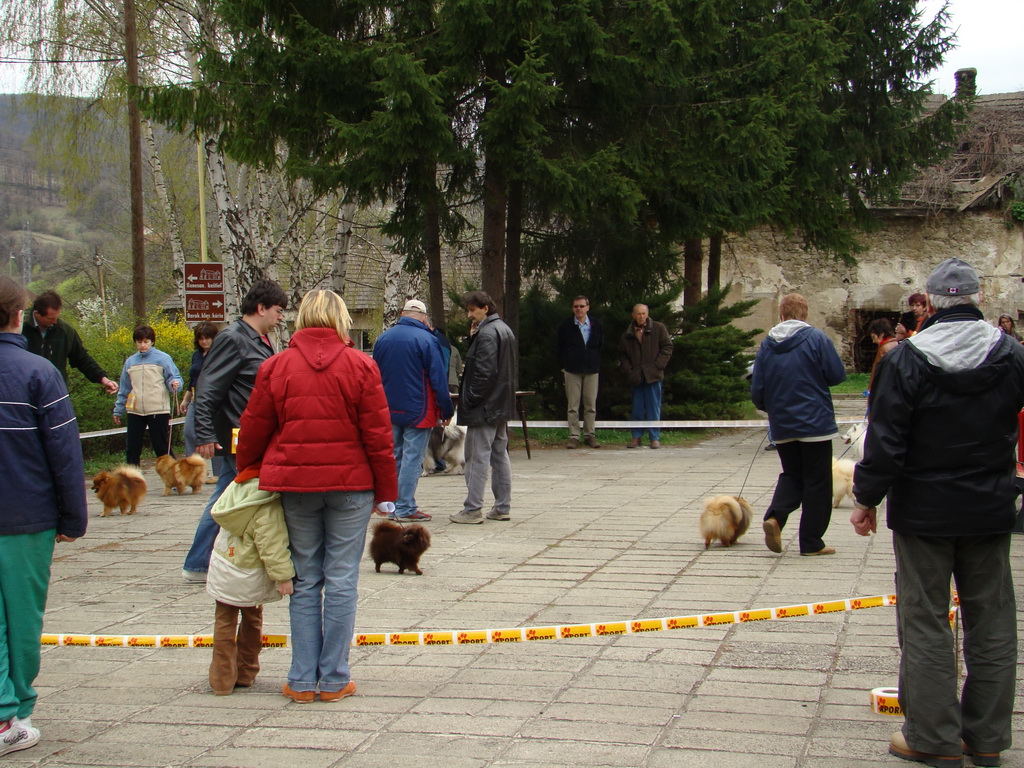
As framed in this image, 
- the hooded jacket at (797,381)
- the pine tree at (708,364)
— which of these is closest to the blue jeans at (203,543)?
the hooded jacket at (797,381)

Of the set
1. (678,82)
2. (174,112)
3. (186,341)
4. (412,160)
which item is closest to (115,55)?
(186,341)

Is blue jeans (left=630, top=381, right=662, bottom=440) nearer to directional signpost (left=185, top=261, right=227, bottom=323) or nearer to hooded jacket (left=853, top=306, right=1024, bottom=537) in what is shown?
directional signpost (left=185, top=261, right=227, bottom=323)

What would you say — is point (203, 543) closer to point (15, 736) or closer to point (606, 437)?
point (15, 736)

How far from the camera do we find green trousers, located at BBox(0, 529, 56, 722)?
13.6 feet

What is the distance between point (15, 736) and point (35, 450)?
1105 millimetres

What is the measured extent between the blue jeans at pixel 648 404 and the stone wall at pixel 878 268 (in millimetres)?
13645

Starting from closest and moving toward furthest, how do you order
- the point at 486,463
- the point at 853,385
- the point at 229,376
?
the point at 229,376
the point at 486,463
the point at 853,385

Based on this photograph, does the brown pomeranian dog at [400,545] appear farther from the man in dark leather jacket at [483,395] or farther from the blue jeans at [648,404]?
the blue jeans at [648,404]

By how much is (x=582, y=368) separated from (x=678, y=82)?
4.24m

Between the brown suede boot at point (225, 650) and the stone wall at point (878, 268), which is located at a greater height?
the stone wall at point (878, 268)

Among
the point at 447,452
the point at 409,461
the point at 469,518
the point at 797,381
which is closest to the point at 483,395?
the point at 409,461

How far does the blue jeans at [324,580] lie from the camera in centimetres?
464

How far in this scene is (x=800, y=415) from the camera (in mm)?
7656

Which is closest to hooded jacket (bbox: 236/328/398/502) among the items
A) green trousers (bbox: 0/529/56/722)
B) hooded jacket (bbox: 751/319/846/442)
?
green trousers (bbox: 0/529/56/722)
